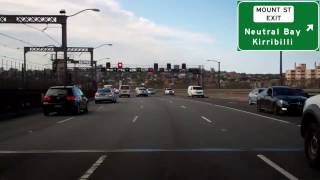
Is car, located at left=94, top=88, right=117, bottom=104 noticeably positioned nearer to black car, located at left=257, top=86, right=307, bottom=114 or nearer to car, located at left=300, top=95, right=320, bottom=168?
black car, located at left=257, top=86, right=307, bottom=114

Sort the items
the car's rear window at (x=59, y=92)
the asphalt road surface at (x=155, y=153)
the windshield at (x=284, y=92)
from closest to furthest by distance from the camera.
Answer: the asphalt road surface at (x=155, y=153), the windshield at (x=284, y=92), the car's rear window at (x=59, y=92)

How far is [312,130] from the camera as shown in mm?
10148

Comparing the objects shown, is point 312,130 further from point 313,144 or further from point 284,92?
point 284,92

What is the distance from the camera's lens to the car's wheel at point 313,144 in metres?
9.73

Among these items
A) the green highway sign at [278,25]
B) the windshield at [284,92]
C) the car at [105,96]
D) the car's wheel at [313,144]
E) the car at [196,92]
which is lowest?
the car at [196,92]

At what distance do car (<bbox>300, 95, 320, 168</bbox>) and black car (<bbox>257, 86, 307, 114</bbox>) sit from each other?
1570 centimetres

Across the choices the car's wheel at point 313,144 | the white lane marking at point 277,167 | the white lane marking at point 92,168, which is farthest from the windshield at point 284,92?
the white lane marking at point 92,168

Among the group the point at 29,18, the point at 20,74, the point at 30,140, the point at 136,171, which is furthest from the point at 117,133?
the point at 29,18

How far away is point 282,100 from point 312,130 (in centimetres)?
1637

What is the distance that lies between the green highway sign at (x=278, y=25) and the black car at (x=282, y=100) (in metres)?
3.69

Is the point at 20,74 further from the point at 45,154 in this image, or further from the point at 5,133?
the point at 45,154

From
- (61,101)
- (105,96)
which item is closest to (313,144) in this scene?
(61,101)

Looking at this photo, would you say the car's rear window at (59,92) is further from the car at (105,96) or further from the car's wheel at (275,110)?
the car at (105,96)

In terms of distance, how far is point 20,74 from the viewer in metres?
Answer: 39.4
